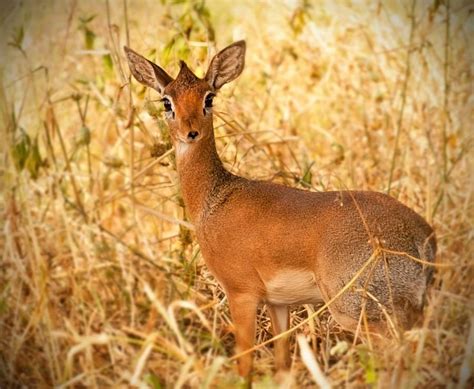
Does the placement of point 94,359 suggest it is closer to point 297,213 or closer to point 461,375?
point 297,213

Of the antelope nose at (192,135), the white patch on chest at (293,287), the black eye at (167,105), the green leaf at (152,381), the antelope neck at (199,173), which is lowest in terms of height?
the green leaf at (152,381)

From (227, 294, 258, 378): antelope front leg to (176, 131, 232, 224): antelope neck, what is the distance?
1.77 feet

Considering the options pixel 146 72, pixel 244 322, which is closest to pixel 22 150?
pixel 146 72

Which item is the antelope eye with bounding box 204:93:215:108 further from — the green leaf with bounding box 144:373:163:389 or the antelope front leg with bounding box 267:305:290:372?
the green leaf with bounding box 144:373:163:389

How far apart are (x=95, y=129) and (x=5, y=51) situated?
969 millimetres

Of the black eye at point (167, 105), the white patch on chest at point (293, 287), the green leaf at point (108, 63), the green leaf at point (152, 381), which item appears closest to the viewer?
the green leaf at point (152, 381)

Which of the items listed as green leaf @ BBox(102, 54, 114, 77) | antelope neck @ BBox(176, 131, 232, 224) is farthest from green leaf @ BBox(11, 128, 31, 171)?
antelope neck @ BBox(176, 131, 232, 224)

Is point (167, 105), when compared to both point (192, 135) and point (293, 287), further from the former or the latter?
point (293, 287)

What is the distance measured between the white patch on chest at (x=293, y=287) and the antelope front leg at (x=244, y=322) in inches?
4.6

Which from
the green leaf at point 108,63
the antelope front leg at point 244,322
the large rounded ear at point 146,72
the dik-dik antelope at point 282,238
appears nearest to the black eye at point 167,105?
the dik-dik antelope at point 282,238

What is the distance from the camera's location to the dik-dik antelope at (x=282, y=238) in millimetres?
4527

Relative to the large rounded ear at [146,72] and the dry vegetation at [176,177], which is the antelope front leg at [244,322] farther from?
the large rounded ear at [146,72]

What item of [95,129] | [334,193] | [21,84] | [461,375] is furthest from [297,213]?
[21,84]

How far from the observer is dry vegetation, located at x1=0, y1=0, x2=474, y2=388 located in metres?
4.71
